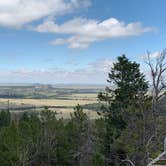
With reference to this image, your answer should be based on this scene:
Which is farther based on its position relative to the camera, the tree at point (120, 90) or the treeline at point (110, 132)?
the tree at point (120, 90)

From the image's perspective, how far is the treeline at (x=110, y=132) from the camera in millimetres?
33250

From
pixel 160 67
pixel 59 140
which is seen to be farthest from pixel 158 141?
pixel 59 140

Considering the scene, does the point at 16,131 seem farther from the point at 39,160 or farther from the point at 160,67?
the point at 160,67

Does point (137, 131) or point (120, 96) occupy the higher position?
point (120, 96)

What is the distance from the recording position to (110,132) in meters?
45.4

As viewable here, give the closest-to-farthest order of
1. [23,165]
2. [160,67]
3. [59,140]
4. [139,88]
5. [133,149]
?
[160,67]
[133,149]
[139,88]
[23,165]
[59,140]

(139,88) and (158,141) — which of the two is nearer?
(158,141)

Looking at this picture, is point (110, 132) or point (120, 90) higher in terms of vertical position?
Result: point (120, 90)

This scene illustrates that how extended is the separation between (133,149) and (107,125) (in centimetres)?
1246

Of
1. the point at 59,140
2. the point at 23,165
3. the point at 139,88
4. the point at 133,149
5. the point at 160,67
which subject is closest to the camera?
the point at 160,67

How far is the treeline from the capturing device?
109 ft

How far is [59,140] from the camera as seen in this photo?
6619 cm

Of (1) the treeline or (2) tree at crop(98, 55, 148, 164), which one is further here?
(2) tree at crop(98, 55, 148, 164)

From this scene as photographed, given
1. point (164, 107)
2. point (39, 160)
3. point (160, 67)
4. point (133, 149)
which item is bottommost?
point (39, 160)
